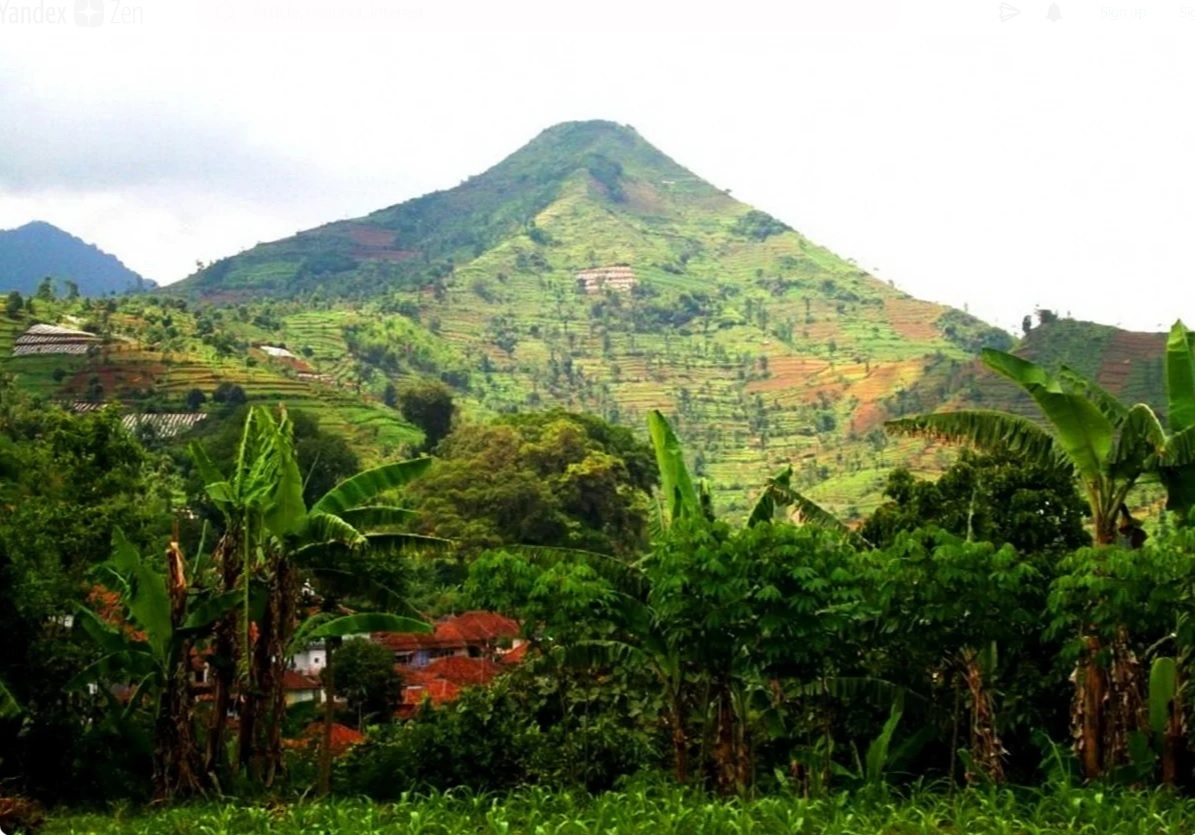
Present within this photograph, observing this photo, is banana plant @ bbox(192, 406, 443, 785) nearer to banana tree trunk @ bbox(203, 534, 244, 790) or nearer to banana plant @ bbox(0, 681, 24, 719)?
banana tree trunk @ bbox(203, 534, 244, 790)

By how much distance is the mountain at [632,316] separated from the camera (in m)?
97.5

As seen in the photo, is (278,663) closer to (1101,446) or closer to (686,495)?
(686,495)

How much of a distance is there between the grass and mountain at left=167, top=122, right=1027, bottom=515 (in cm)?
5977

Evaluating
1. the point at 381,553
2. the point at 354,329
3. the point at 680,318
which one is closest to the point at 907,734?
the point at 381,553

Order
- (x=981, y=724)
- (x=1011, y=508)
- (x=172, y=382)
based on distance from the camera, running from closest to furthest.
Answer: (x=981, y=724)
(x=1011, y=508)
(x=172, y=382)

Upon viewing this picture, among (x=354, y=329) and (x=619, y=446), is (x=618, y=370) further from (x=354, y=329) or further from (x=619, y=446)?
(x=619, y=446)

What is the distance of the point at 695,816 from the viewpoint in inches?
329

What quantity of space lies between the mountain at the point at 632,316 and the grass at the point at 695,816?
196 feet

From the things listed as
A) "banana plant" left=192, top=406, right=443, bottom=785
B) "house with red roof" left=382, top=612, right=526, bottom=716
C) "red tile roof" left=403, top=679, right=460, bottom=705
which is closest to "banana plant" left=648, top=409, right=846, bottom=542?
"banana plant" left=192, top=406, right=443, bottom=785

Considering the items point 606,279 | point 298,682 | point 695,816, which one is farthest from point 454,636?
point 606,279

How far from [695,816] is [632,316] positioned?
124906 millimetres

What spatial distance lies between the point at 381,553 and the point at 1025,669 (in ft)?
19.8

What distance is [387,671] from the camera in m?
25.5

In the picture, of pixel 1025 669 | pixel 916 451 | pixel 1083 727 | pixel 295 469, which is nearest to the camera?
pixel 1083 727
